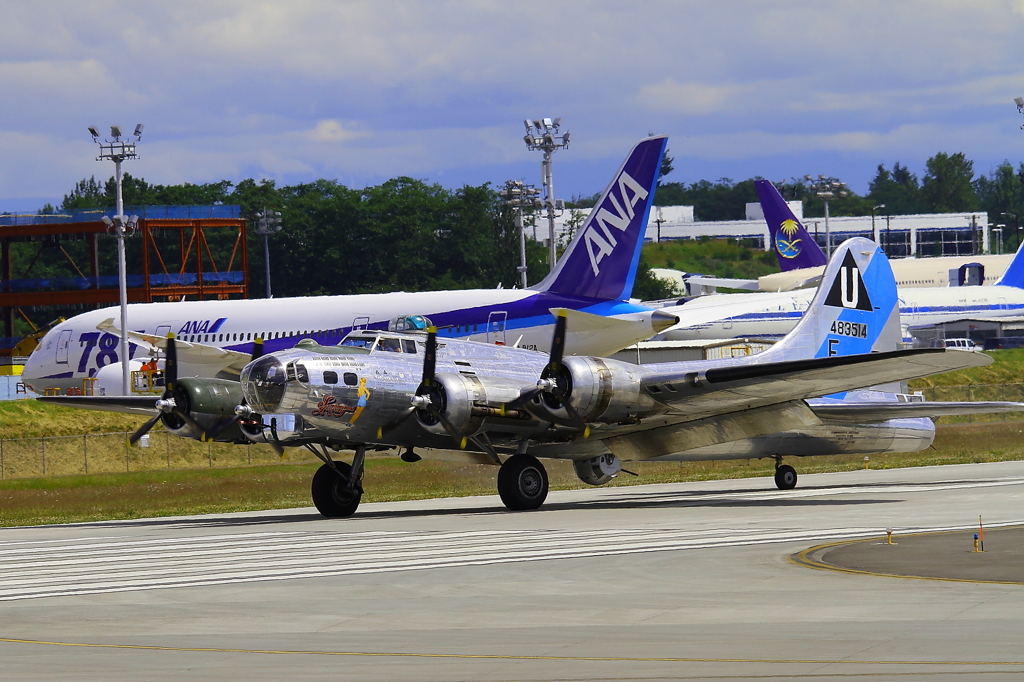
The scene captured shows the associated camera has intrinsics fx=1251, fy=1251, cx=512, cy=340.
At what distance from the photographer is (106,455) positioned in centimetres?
5069

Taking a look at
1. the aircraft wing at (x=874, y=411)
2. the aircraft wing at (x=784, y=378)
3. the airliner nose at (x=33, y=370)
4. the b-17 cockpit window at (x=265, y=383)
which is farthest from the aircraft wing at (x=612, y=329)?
the airliner nose at (x=33, y=370)

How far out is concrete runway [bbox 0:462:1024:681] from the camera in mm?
10008

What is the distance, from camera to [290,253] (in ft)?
404

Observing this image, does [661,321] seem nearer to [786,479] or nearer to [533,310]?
[533,310]

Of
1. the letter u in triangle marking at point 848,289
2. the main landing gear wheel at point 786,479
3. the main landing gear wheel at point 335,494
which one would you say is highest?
the letter u in triangle marking at point 848,289

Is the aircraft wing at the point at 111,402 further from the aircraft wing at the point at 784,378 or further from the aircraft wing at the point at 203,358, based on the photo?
the aircraft wing at the point at 784,378

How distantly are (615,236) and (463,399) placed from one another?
15336mm

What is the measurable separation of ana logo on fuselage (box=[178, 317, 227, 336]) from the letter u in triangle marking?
22.7m

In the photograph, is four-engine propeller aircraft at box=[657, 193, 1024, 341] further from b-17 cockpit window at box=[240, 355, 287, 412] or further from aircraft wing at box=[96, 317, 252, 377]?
b-17 cockpit window at box=[240, 355, 287, 412]

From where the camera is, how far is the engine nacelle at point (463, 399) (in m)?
24.8

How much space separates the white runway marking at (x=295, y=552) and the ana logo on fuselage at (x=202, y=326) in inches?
872

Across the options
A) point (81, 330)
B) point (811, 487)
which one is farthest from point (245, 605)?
point (81, 330)

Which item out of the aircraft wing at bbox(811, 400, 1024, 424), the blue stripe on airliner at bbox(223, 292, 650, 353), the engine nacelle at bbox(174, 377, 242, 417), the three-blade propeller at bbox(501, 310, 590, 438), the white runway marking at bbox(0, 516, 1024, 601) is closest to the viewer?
the white runway marking at bbox(0, 516, 1024, 601)

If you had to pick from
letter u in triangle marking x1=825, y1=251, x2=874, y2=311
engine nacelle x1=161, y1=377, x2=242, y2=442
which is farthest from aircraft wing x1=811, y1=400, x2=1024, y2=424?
engine nacelle x1=161, y1=377, x2=242, y2=442
